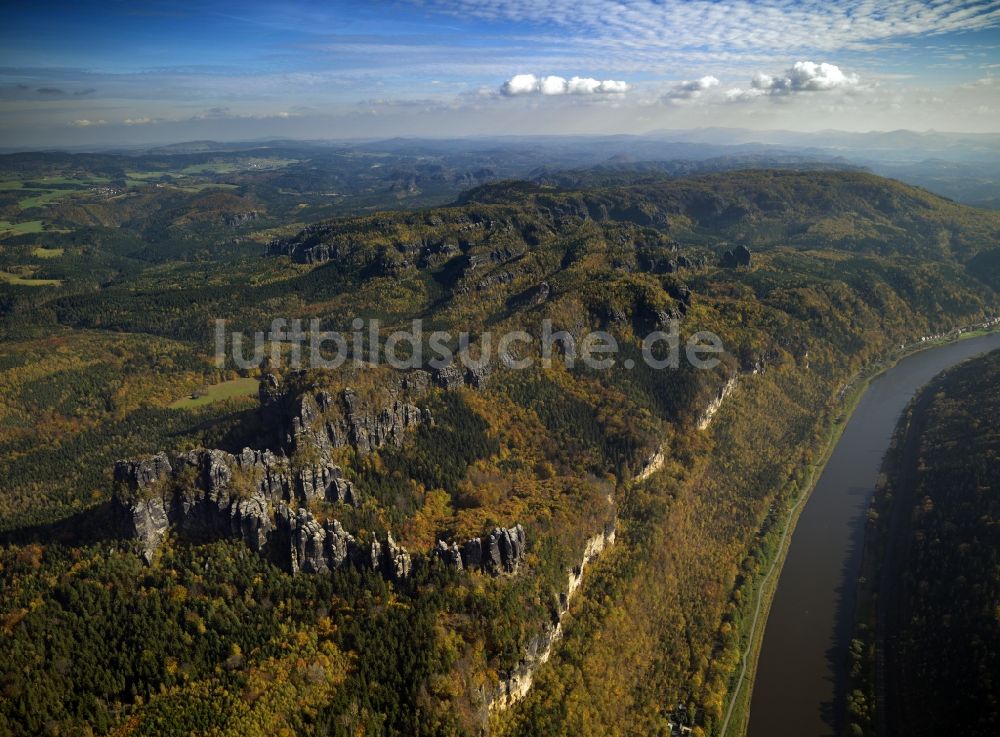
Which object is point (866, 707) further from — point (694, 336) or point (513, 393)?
point (694, 336)

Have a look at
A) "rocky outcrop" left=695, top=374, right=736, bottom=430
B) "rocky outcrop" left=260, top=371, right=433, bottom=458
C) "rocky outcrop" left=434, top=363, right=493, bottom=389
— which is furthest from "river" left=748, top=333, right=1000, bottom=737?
"rocky outcrop" left=260, top=371, right=433, bottom=458

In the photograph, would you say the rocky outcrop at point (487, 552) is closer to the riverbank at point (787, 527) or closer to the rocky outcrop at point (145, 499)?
the riverbank at point (787, 527)

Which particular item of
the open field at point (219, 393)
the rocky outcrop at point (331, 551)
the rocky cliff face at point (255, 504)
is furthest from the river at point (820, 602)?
the open field at point (219, 393)

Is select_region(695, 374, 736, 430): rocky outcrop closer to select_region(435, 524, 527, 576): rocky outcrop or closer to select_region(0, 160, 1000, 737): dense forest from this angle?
select_region(0, 160, 1000, 737): dense forest

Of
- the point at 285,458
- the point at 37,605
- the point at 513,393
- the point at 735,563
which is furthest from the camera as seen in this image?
the point at 513,393

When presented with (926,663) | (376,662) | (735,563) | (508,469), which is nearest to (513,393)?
(508,469)

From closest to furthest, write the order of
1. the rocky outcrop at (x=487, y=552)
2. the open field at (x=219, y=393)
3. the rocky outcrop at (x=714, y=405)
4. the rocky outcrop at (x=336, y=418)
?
the rocky outcrop at (x=487, y=552), the rocky outcrop at (x=336, y=418), the rocky outcrop at (x=714, y=405), the open field at (x=219, y=393)

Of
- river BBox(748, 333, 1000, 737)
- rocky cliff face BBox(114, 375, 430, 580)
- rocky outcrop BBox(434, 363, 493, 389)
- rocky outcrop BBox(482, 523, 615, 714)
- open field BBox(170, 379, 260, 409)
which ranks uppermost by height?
rocky outcrop BBox(434, 363, 493, 389)
